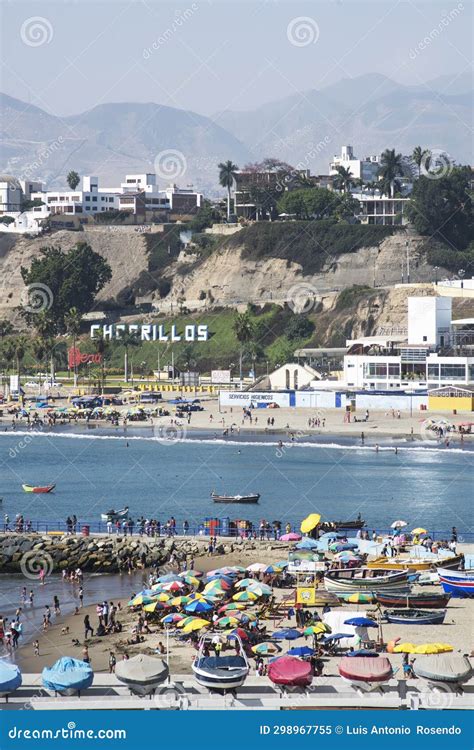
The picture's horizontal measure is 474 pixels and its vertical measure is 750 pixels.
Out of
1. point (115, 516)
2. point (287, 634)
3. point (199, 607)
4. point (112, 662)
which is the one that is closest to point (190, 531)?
point (115, 516)

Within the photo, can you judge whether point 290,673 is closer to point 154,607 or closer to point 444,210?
point 154,607

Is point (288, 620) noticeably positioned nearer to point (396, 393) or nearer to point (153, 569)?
point (153, 569)

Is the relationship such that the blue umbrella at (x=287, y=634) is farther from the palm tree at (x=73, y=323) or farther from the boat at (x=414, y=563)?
the palm tree at (x=73, y=323)

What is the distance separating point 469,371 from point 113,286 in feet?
270

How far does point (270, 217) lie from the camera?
18975cm

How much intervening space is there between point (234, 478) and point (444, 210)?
91638 mm

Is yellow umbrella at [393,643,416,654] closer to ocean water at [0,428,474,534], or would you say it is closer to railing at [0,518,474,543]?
railing at [0,518,474,543]

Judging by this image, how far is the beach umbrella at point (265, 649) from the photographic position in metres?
39.3

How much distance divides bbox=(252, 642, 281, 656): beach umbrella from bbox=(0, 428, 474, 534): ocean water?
26.0 meters

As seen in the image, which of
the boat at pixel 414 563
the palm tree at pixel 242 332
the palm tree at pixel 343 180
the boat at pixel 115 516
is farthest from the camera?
the palm tree at pixel 343 180

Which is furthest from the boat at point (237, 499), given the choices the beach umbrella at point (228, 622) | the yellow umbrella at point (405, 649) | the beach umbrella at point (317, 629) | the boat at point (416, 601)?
the yellow umbrella at point (405, 649)

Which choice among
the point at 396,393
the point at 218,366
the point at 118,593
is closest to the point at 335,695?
the point at 118,593

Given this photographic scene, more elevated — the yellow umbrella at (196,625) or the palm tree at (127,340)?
the palm tree at (127,340)

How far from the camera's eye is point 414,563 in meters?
51.9
